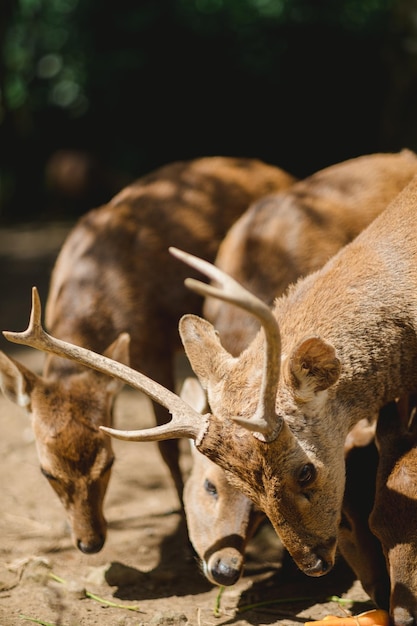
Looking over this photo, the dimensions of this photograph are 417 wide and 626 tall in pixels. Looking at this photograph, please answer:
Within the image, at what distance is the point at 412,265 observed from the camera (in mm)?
4699

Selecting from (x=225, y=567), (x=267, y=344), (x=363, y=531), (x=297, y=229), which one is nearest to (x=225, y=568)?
(x=225, y=567)

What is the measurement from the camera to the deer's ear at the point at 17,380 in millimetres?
5414

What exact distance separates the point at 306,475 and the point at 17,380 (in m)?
2.14

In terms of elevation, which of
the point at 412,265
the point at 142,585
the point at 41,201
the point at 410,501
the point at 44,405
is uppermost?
the point at 412,265

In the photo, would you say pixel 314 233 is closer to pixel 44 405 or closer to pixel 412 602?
pixel 44 405

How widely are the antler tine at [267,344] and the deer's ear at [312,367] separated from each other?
0.24 metres

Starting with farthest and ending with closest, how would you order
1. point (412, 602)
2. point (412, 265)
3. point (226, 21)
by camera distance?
point (226, 21)
point (412, 265)
point (412, 602)

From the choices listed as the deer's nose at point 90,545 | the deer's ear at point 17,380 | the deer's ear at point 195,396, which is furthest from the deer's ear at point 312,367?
the deer's ear at point 17,380

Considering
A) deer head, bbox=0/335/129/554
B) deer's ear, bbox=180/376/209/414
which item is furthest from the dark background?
deer head, bbox=0/335/129/554

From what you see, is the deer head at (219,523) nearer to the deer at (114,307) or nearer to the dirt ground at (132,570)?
the dirt ground at (132,570)

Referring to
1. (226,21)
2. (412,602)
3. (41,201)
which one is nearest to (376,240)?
(412,602)

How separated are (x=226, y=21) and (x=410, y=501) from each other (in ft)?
38.2

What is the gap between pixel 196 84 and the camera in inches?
576

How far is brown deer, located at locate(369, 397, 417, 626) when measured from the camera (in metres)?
4.05
